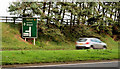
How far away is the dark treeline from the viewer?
31094 millimetres

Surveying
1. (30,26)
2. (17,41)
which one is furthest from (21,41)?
(30,26)

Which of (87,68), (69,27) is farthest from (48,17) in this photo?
(87,68)

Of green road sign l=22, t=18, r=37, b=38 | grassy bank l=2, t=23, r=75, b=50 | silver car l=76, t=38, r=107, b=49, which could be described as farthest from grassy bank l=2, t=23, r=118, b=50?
silver car l=76, t=38, r=107, b=49

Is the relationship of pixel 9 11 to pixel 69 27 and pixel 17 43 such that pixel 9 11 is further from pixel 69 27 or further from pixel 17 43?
pixel 69 27

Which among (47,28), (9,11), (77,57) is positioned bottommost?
(77,57)

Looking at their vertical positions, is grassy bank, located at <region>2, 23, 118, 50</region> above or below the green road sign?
below

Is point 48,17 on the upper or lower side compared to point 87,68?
upper

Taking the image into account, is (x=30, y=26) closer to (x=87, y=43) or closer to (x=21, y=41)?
(x=21, y=41)

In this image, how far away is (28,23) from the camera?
81.2ft

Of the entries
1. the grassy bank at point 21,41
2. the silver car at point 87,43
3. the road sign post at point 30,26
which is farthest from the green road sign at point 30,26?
the silver car at point 87,43

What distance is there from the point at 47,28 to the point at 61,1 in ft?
14.6

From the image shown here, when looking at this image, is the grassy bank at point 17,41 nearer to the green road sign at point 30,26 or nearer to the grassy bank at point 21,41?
the grassy bank at point 21,41

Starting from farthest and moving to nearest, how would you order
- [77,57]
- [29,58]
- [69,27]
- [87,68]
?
[69,27]
[77,57]
[29,58]
[87,68]

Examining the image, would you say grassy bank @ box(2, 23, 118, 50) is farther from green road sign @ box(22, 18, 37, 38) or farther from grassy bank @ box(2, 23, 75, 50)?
green road sign @ box(22, 18, 37, 38)
